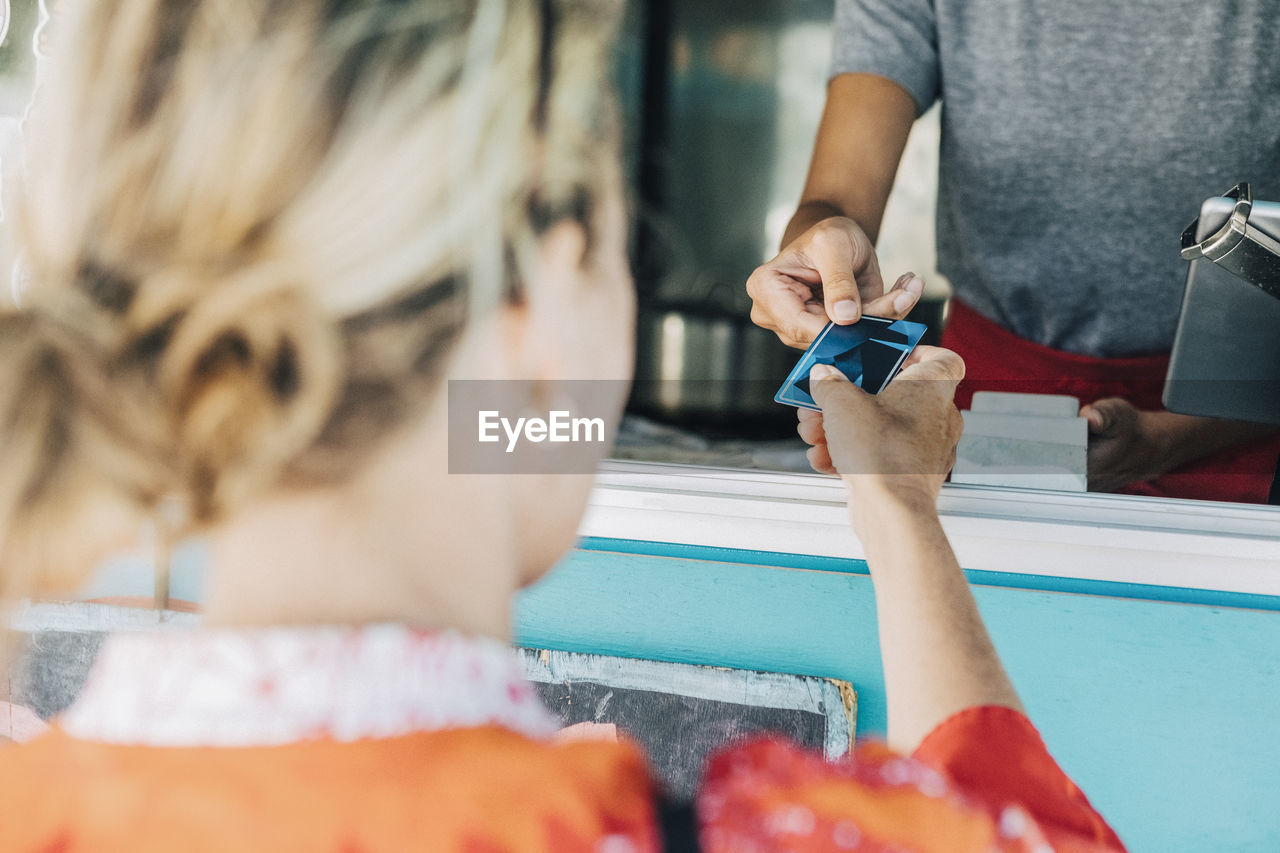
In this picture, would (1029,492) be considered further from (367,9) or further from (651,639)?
(367,9)

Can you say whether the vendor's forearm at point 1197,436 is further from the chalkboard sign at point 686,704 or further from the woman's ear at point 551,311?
the woman's ear at point 551,311

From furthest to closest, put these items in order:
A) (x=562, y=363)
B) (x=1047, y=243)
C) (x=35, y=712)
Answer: (x=1047, y=243) < (x=35, y=712) < (x=562, y=363)

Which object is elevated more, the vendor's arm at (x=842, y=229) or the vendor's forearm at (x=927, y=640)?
the vendor's arm at (x=842, y=229)

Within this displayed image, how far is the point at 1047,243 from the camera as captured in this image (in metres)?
1.47

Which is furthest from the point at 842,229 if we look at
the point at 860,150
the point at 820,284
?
the point at 860,150

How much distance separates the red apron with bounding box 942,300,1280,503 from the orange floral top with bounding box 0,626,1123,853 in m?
0.73

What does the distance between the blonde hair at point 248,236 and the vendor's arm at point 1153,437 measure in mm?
889

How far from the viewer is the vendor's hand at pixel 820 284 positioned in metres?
1.03

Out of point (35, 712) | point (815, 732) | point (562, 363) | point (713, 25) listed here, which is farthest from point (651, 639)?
point (713, 25)

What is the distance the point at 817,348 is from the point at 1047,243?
0.77m

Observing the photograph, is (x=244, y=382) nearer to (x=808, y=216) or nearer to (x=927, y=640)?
(x=927, y=640)

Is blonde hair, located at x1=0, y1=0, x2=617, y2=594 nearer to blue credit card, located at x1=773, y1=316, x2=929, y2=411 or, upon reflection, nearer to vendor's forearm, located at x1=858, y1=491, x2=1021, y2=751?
vendor's forearm, located at x1=858, y1=491, x2=1021, y2=751

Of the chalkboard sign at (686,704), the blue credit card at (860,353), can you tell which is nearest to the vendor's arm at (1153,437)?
the blue credit card at (860,353)

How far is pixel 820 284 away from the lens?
1130 mm
